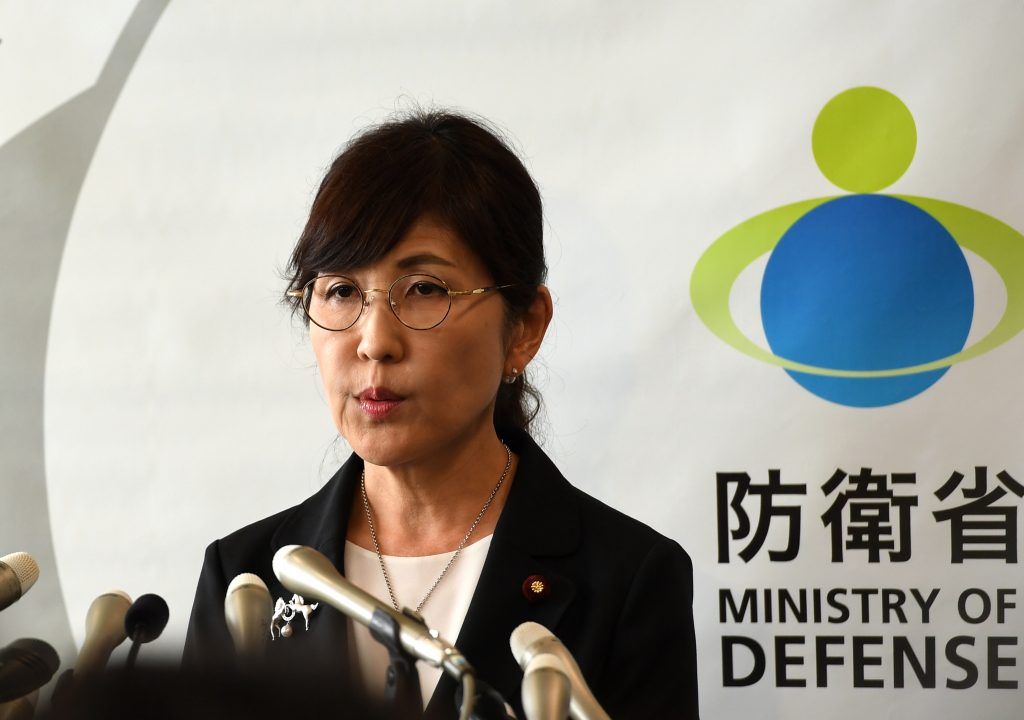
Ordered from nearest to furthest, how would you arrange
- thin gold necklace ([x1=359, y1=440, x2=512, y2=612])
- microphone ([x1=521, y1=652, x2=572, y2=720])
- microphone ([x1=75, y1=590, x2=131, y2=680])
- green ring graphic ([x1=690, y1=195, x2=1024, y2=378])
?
microphone ([x1=521, y1=652, x2=572, y2=720]) < microphone ([x1=75, y1=590, x2=131, y2=680]) < thin gold necklace ([x1=359, y1=440, x2=512, y2=612]) < green ring graphic ([x1=690, y1=195, x2=1024, y2=378])

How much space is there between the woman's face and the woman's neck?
0.07 meters

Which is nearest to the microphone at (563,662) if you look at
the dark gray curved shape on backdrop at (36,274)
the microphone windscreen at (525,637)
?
the microphone windscreen at (525,637)

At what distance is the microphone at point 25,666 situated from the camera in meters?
0.75

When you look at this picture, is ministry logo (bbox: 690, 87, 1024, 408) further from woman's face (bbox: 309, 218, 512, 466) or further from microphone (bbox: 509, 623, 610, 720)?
microphone (bbox: 509, 623, 610, 720)

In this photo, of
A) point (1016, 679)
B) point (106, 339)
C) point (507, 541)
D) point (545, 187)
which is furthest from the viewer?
point (106, 339)

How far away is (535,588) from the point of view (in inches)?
58.8

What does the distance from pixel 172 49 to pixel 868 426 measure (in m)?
1.43

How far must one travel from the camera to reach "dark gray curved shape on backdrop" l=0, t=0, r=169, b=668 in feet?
7.04

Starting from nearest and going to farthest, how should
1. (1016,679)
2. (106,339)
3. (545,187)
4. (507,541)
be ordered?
(507,541), (1016,679), (545,187), (106,339)

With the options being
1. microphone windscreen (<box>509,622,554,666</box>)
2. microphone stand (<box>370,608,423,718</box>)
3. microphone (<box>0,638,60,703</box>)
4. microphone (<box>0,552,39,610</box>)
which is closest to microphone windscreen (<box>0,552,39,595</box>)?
microphone (<box>0,552,39,610</box>)

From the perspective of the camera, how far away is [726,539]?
1940 mm

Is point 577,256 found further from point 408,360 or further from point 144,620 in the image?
point 144,620

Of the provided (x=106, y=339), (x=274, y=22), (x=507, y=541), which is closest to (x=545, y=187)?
(x=274, y=22)

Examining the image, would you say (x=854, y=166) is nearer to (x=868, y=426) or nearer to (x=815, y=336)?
(x=815, y=336)
